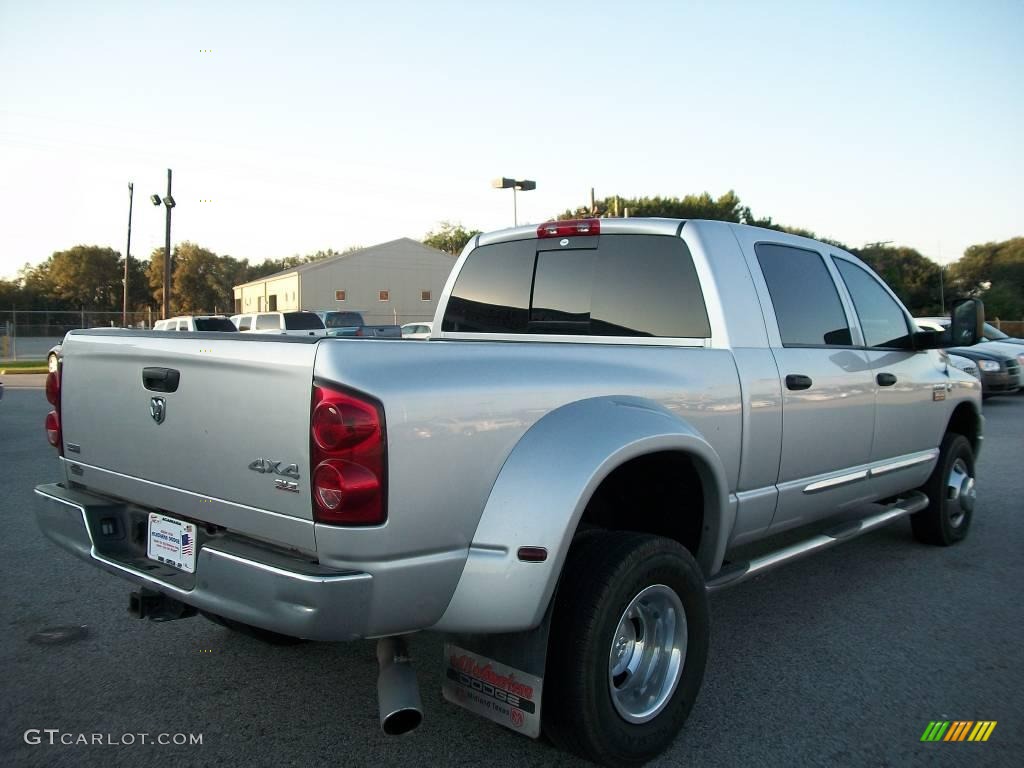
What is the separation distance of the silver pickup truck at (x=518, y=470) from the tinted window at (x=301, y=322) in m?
22.3

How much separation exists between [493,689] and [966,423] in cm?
456

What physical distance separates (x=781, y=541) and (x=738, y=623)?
1.70 m

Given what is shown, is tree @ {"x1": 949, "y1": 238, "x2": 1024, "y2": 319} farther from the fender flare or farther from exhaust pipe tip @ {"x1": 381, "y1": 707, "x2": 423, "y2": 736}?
exhaust pipe tip @ {"x1": 381, "y1": 707, "x2": 423, "y2": 736}

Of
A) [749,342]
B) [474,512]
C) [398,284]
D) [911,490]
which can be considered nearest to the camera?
[474,512]

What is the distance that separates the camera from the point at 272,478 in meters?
2.36

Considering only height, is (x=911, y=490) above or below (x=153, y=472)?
below

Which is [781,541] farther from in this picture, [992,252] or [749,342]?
[992,252]

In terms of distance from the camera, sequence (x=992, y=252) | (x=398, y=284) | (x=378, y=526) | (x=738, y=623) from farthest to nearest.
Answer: (x=992, y=252)
(x=398, y=284)
(x=738, y=623)
(x=378, y=526)

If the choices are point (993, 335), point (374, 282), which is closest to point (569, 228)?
point (993, 335)

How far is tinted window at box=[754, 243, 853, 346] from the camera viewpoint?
385 centimetres

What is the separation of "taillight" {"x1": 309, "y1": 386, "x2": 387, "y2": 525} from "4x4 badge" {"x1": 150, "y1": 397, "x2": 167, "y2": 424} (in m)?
0.79

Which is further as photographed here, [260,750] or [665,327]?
[665,327]

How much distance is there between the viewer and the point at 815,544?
396cm

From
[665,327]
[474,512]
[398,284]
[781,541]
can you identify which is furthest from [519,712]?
[398,284]
